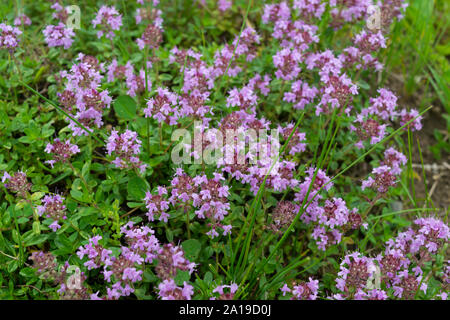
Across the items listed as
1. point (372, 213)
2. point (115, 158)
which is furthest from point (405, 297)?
point (115, 158)

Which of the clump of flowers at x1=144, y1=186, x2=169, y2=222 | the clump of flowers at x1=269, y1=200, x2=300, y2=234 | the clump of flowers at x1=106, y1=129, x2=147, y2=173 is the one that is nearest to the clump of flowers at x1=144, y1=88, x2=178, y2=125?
the clump of flowers at x1=106, y1=129, x2=147, y2=173

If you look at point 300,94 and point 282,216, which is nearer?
point 282,216

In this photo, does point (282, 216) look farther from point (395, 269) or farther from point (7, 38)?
point (7, 38)

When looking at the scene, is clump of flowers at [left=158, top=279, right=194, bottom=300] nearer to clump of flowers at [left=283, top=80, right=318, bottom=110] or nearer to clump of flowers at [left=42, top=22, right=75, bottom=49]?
clump of flowers at [left=283, top=80, right=318, bottom=110]

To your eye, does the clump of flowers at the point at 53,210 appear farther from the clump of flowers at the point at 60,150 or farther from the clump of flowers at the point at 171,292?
the clump of flowers at the point at 171,292

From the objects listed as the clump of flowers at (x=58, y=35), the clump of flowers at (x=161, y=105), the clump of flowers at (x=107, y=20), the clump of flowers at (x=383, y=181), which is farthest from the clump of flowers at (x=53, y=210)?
the clump of flowers at (x=383, y=181)

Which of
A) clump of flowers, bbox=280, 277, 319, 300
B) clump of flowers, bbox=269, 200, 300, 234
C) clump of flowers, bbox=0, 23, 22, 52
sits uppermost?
clump of flowers, bbox=0, 23, 22, 52

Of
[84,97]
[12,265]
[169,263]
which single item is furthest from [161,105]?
[12,265]
